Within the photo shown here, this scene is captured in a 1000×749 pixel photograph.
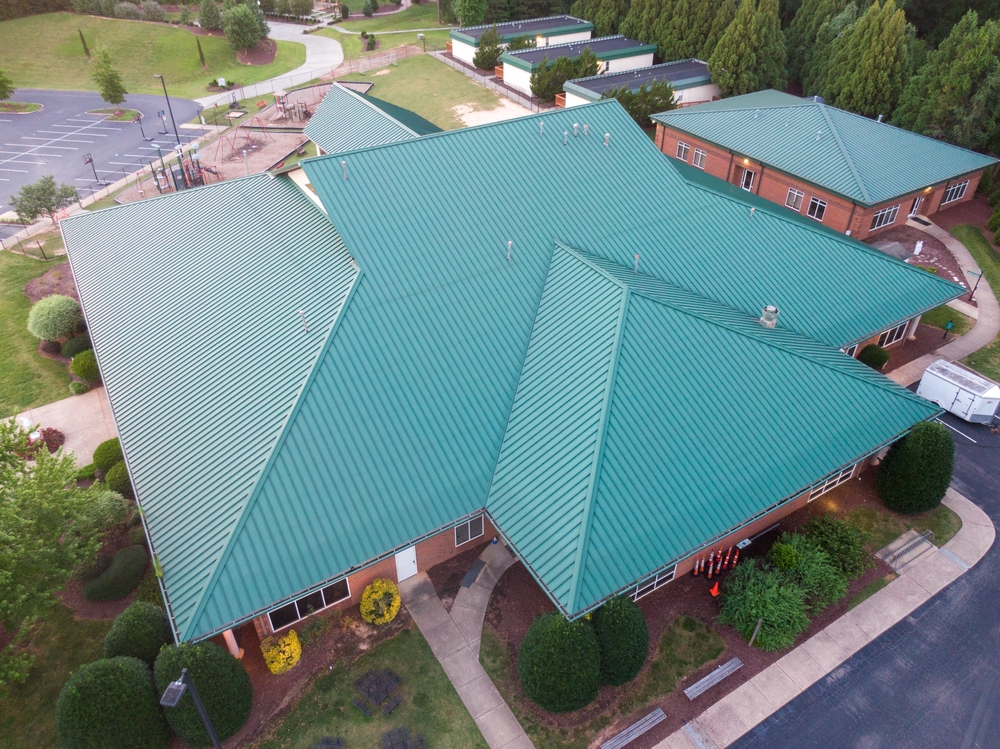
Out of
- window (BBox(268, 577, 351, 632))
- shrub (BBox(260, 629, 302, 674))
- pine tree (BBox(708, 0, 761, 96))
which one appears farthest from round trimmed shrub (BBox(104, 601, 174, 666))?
pine tree (BBox(708, 0, 761, 96))

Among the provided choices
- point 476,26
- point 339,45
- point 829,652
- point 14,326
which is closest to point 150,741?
point 829,652

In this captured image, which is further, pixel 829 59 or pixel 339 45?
pixel 339 45

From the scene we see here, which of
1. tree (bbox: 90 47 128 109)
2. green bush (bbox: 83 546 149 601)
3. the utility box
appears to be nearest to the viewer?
green bush (bbox: 83 546 149 601)

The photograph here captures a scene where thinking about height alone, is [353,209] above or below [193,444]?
above

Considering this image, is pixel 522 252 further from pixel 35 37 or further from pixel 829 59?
pixel 35 37

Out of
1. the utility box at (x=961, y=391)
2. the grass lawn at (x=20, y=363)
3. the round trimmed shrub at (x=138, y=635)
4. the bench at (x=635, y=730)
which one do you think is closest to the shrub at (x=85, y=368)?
the grass lawn at (x=20, y=363)

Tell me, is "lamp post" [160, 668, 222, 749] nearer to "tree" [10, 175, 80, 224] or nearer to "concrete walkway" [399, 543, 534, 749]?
"concrete walkway" [399, 543, 534, 749]
